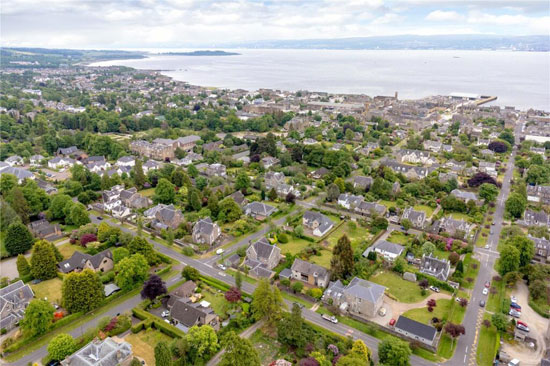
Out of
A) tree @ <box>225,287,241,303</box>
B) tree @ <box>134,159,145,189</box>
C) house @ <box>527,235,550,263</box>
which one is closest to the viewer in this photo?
tree @ <box>225,287,241,303</box>

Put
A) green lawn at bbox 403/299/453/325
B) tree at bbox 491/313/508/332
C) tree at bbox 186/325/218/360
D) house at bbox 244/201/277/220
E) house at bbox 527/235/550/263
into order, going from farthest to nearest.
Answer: house at bbox 244/201/277/220 → house at bbox 527/235/550/263 → green lawn at bbox 403/299/453/325 → tree at bbox 491/313/508/332 → tree at bbox 186/325/218/360

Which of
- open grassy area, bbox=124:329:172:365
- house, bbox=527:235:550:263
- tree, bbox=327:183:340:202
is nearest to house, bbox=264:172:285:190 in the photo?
tree, bbox=327:183:340:202

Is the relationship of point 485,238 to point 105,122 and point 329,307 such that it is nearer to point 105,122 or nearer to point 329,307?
point 329,307

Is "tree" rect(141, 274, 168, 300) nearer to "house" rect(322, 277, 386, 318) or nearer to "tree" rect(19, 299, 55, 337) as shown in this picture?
"tree" rect(19, 299, 55, 337)

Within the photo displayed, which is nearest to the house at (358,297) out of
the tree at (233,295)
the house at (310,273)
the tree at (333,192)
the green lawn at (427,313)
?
the house at (310,273)

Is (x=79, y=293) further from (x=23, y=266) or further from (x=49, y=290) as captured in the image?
(x=23, y=266)

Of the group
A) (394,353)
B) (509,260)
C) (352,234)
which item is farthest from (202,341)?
(509,260)
